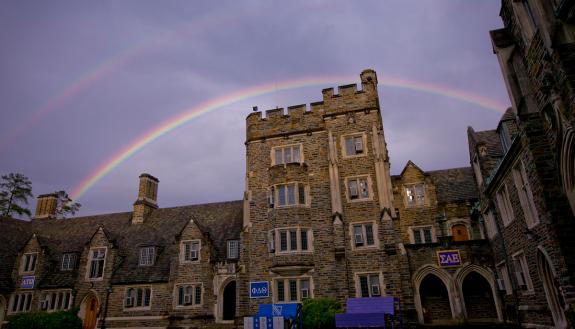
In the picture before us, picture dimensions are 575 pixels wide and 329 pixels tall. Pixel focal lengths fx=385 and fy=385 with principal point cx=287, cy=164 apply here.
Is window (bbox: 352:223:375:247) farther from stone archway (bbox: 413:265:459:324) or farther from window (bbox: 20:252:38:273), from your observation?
window (bbox: 20:252:38:273)

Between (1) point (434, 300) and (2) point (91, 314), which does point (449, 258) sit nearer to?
(1) point (434, 300)

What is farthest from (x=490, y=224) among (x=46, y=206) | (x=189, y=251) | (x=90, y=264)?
(x=46, y=206)

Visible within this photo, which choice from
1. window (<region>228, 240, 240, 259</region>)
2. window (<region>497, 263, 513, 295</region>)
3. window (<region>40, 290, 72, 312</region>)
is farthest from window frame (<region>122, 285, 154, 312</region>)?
window (<region>497, 263, 513, 295</region>)

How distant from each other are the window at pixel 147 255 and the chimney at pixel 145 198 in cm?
513

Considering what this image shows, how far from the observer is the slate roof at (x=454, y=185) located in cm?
2666

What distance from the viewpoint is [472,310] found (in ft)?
73.9

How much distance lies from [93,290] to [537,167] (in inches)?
1164

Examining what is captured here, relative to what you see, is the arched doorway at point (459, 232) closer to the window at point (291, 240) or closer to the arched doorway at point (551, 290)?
the window at point (291, 240)

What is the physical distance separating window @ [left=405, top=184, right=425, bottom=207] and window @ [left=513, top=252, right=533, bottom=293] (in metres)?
9.72

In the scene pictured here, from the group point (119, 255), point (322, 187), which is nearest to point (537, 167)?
point (322, 187)

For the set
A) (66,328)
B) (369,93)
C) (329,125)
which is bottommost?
(66,328)

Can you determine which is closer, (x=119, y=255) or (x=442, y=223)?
(x=442, y=223)

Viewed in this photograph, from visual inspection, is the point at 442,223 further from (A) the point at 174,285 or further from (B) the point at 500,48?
(A) the point at 174,285

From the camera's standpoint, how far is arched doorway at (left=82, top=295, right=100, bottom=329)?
1111 inches
